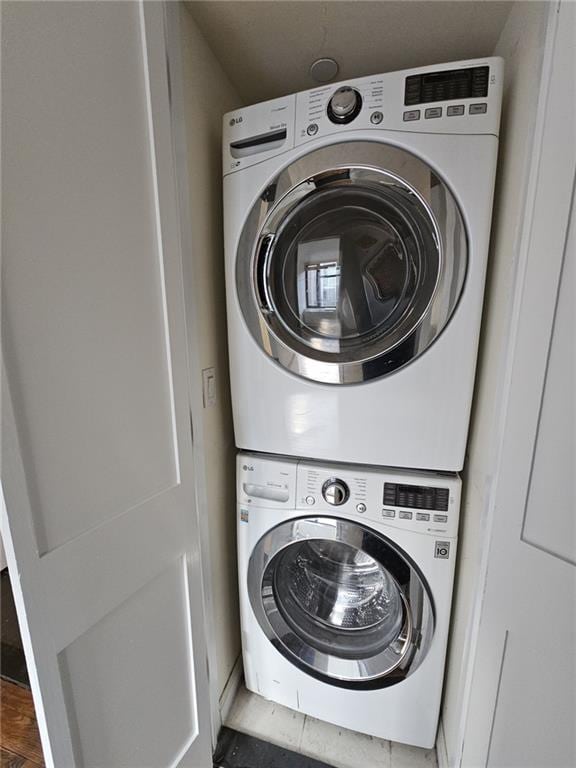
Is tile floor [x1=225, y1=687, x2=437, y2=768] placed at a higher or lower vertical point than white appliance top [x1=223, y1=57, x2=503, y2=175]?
lower

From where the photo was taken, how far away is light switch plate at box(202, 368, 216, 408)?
3.35ft

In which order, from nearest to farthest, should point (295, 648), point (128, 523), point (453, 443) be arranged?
point (128, 523) < point (453, 443) < point (295, 648)

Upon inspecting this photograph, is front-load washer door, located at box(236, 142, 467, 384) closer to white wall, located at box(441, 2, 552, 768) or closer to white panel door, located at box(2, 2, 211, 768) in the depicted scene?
white wall, located at box(441, 2, 552, 768)

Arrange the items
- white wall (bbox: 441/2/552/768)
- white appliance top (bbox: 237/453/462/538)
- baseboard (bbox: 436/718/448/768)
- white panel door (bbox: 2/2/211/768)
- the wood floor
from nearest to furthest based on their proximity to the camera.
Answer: white panel door (bbox: 2/2/211/768) < white wall (bbox: 441/2/552/768) < white appliance top (bbox: 237/453/462/538) < baseboard (bbox: 436/718/448/768) < the wood floor

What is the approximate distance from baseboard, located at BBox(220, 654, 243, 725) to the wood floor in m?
0.63

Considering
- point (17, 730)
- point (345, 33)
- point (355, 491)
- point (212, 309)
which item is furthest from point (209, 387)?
point (17, 730)

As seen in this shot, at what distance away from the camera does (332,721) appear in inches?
43.9

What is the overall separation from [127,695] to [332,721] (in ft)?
2.45

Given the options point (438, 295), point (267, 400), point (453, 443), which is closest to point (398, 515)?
point (453, 443)

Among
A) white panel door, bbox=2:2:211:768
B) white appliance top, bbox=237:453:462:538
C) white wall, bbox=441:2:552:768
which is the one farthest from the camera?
white appliance top, bbox=237:453:462:538

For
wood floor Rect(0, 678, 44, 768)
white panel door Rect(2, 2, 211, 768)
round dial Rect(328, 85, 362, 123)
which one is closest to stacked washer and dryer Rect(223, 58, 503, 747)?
round dial Rect(328, 85, 362, 123)

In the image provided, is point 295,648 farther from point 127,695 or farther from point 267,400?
point 267,400

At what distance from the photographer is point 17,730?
123cm

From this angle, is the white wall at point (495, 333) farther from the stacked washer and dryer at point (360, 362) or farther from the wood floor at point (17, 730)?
the wood floor at point (17, 730)
